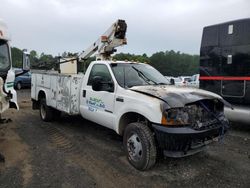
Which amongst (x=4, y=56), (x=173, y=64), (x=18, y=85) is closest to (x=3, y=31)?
(x=4, y=56)

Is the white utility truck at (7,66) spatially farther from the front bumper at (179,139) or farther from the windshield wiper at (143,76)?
the front bumper at (179,139)

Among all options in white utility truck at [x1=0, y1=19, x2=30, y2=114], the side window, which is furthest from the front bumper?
white utility truck at [x1=0, y1=19, x2=30, y2=114]

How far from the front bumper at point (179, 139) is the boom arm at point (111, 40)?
359 centimetres

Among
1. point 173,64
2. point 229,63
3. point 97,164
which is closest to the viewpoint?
point 97,164

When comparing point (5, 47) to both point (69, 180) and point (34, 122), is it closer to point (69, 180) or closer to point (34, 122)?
point (34, 122)

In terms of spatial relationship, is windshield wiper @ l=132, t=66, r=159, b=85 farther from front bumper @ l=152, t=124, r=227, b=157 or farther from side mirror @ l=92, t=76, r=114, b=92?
front bumper @ l=152, t=124, r=227, b=157

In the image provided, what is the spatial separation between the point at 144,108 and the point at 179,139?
77 centimetres

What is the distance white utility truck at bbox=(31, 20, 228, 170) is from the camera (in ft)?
13.8

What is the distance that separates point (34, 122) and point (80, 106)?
267 centimetres

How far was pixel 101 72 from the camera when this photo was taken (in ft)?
19.5

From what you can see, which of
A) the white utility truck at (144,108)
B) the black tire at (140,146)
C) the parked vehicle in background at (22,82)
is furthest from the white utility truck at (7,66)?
the parked vehicle in background at (22,82)

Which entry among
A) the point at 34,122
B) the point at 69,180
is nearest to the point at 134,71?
the point at 69,180

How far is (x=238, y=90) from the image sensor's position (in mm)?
7051

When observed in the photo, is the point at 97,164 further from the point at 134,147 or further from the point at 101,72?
the point at 101,72
